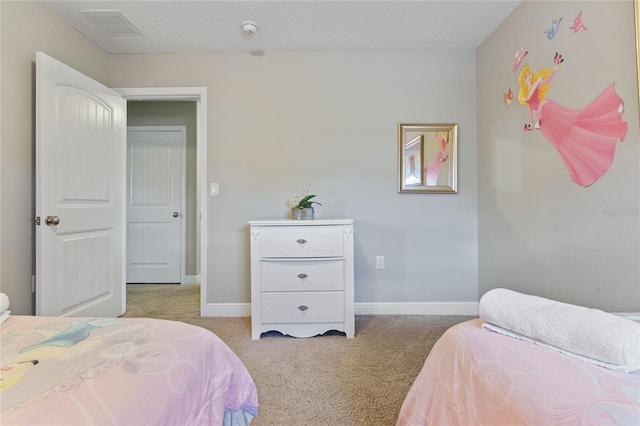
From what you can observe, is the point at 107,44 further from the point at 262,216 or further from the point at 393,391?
the point at 393,391

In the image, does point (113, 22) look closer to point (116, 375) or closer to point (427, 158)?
point (116, 375)

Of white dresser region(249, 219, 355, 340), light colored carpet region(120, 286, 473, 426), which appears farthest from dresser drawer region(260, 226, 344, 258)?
light colored carpet region(120, 286, 473, 426)

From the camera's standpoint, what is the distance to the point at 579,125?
1.45 meters

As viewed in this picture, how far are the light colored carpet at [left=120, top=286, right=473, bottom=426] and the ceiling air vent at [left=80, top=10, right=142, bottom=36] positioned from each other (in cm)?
231

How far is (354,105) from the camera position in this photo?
2.48m

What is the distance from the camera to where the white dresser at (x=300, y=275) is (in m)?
2.05

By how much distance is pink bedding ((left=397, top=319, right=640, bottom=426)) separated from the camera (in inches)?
21.5

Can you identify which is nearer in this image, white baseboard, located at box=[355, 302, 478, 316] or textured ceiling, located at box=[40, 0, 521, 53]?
textured ceiling, located at box=[40, 0, 521, 53]

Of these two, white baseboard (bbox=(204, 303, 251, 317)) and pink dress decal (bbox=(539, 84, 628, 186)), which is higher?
pink dress decal (bbox=(539, 84, 628, 186))

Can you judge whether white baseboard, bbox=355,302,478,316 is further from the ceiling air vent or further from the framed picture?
the ceiling air vent

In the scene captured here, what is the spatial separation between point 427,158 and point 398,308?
1328 millimetres

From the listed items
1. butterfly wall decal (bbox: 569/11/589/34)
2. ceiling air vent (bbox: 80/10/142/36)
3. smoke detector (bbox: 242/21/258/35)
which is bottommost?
butterfly wall decal (bbox: 569/11/589/34)

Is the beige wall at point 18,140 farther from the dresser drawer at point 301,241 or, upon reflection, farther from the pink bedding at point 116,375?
the dresser drawer at point 301,241

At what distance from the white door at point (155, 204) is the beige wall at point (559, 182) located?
3.36 m
